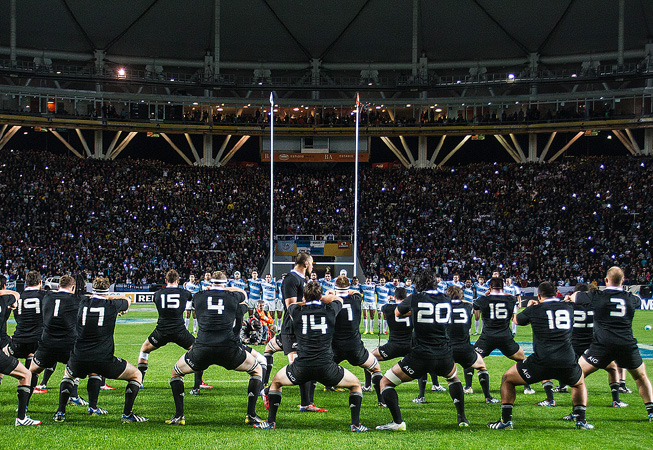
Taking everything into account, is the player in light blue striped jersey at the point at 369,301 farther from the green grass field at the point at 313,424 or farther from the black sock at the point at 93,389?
the black sock at the point at 93,389

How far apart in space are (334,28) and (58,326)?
44632mm

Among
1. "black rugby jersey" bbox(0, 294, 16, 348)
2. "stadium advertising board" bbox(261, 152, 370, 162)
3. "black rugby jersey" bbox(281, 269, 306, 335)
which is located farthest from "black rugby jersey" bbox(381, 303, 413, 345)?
"stadium advertising board" bbox(261, 152, 370, 162)

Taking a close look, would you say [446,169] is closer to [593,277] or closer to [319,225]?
[319,225]

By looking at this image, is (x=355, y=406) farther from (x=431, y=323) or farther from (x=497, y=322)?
(x=497, y=322)

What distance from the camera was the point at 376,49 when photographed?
173ft

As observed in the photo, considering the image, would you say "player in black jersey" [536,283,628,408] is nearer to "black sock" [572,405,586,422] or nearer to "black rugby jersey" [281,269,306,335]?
"black sock" [572,405,586,422]

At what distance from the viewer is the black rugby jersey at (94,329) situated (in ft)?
30.8

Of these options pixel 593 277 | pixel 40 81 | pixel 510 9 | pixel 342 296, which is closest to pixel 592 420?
pixel 342 296

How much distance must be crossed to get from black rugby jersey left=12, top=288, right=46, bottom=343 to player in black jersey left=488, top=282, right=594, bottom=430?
24.0 ft

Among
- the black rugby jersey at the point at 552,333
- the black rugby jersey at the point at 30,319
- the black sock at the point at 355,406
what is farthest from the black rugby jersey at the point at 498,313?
the black rugby jersey at the point at 30,319

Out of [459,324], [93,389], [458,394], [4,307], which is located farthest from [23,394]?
[459,324]

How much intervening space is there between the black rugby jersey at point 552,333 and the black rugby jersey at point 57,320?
21.4ft

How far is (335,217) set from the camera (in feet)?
148

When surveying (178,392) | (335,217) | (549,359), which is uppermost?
(335,217)
